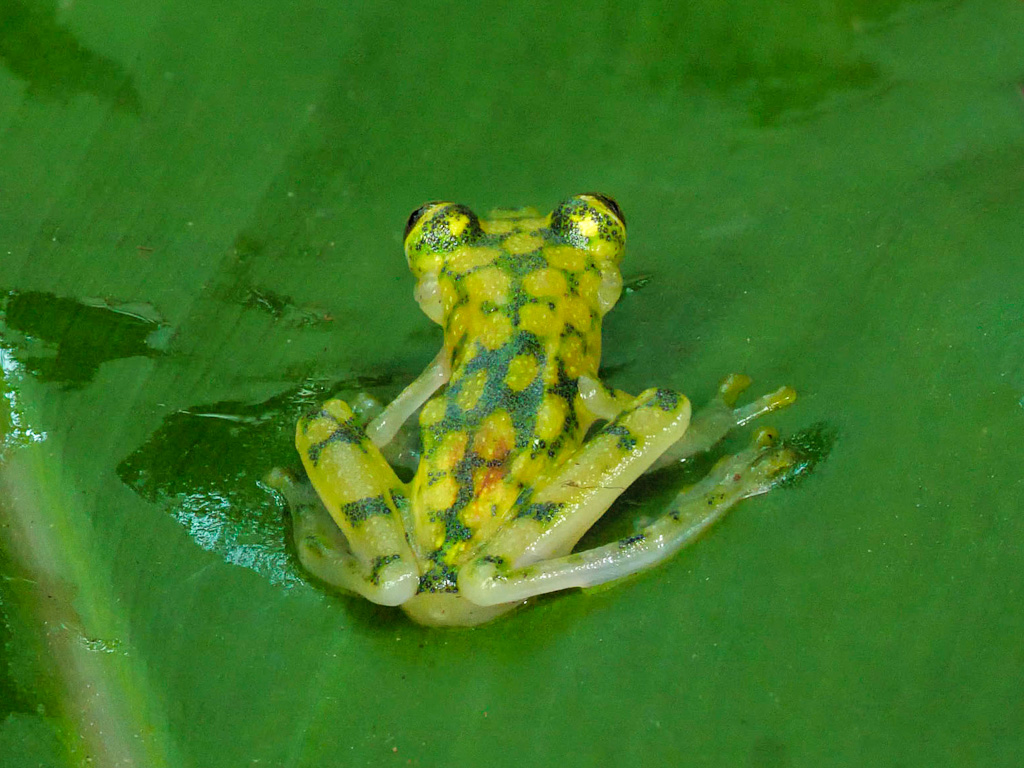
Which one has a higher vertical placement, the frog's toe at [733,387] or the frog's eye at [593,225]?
the frog's eye at [593,225]

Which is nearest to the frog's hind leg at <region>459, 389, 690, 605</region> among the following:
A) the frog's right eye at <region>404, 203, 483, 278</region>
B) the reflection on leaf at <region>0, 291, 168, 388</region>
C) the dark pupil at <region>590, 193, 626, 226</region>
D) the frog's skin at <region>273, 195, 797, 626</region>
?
the frog's skin at <region>273, 195, 797, 626</region>

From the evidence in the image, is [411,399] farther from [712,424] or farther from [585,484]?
[712,424]

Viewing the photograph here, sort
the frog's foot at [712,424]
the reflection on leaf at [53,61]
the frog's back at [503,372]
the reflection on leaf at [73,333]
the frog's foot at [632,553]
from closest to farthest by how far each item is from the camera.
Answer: the frog's foot at [632,553] → the frog's back at [503,372] → the frog's foot at [712,424] → the reflection on leaf at [73,333] → the reflection on leaf at [53,61]

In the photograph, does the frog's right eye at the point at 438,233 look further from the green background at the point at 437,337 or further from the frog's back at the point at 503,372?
the green background at the point at 437,337

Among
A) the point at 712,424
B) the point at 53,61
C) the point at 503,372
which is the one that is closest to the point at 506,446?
the point at 503,372

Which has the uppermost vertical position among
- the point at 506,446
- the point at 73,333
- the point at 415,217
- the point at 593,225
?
the point at 593,225

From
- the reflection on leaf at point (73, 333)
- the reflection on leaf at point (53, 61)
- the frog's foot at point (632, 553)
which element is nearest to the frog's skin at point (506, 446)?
the frog's foot at point (632, 553)

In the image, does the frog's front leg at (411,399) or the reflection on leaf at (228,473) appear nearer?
the reflection on leaf at (228,473)
